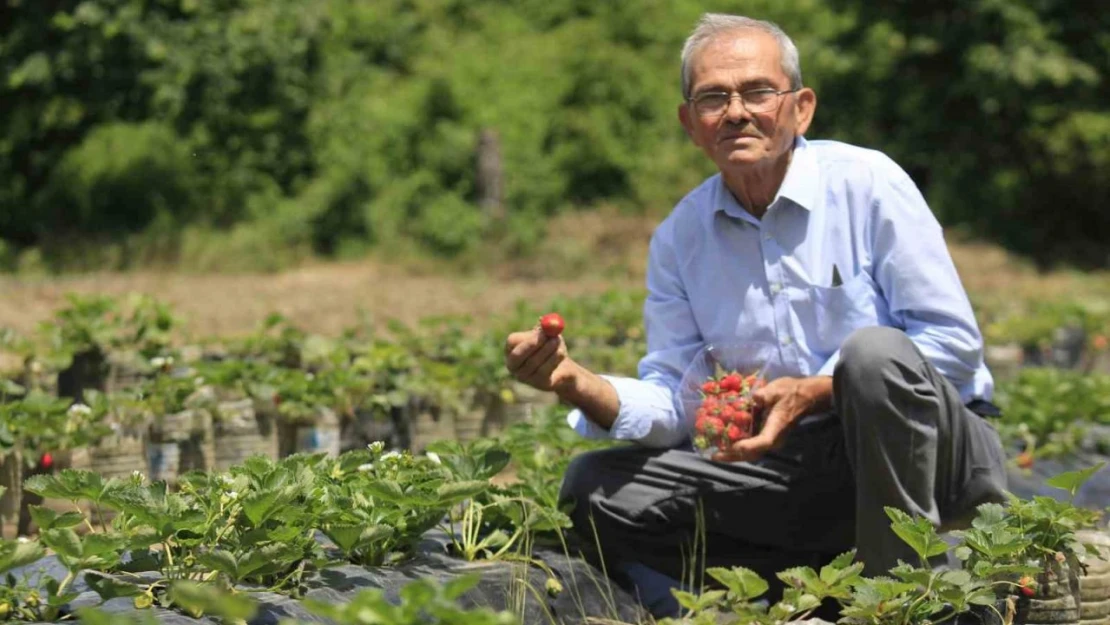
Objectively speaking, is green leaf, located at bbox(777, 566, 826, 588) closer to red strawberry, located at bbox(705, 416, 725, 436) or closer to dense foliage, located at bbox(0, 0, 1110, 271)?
red strawberry, located at bbox(705, 416, 725, 436)

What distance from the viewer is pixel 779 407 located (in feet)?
10.7

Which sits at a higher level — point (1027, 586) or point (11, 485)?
point (1027, 586)

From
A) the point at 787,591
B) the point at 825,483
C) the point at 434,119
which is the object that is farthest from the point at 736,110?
the point at 434,119

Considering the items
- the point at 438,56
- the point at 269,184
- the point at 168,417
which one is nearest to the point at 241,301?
the point at 269,184

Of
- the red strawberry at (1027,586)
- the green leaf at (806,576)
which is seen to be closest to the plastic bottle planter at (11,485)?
the green leaf at (806,576)

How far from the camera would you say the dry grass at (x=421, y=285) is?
8.95 m

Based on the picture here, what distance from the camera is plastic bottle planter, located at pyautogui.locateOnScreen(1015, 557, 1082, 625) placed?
2904 millimetres

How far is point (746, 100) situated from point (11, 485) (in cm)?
200

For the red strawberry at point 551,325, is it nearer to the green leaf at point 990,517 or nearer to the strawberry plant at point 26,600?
the green leaf at point 990,517

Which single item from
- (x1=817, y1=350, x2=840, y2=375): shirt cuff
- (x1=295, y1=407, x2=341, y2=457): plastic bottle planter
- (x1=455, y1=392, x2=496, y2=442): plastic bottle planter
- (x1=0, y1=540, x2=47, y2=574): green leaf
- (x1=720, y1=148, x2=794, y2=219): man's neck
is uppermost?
(x1=720, y1=148, x2=794, y2=219): man's neck

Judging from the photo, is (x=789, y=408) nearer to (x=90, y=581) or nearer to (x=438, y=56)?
(x=90, y=581)

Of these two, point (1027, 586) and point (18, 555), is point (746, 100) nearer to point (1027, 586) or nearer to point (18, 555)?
point (1027, 586)

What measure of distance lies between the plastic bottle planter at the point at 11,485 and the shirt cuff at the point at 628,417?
1419 millimetres

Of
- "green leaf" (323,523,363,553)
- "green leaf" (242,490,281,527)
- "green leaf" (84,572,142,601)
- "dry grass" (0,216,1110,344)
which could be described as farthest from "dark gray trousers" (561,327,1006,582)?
"dry grass" (0,216,1110,344)
